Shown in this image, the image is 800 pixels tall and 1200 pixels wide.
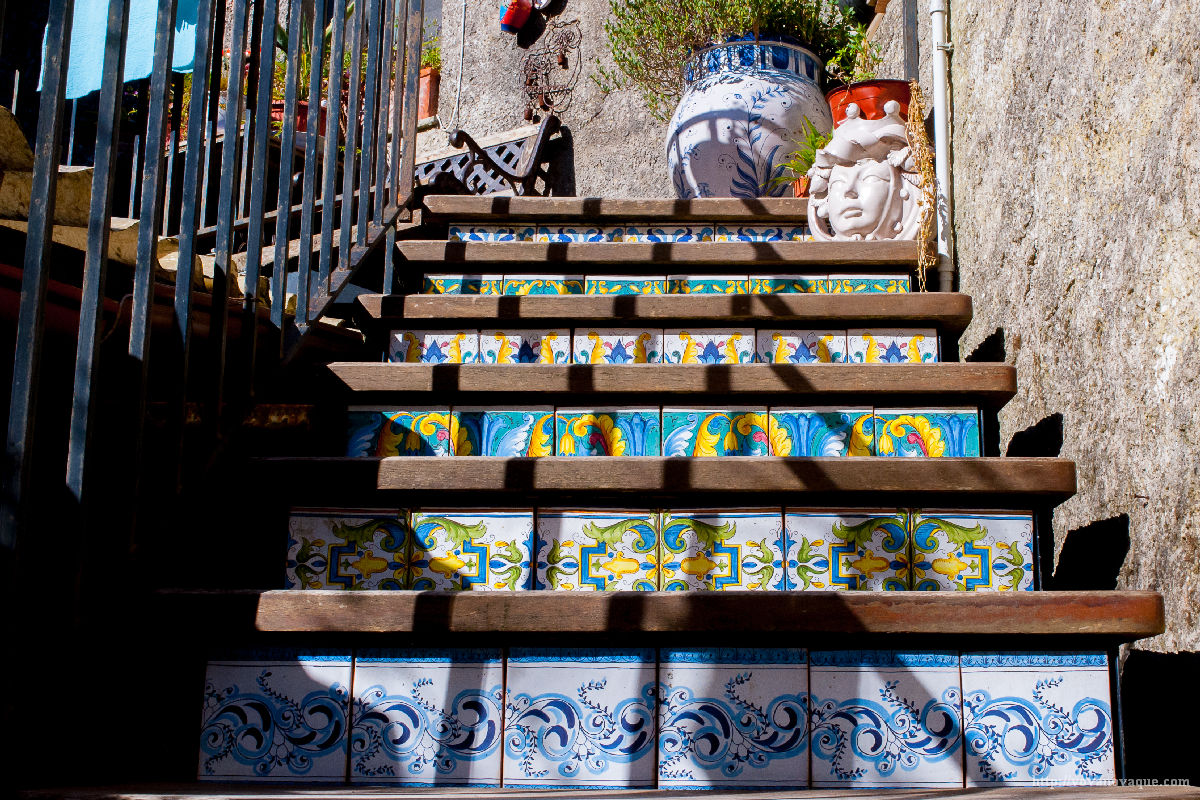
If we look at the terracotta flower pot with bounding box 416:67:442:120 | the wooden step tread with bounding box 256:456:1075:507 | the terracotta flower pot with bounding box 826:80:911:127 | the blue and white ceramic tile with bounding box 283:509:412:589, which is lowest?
the blue and white ceramic tile with bounding box 283:509:412:589

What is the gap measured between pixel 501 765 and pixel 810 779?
0.36m

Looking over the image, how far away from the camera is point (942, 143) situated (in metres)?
2.50

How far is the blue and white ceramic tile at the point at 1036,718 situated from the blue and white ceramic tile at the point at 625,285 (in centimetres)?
133

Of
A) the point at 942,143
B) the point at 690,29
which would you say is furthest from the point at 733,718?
the point at 690,29

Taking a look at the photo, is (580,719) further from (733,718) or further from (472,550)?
(472,550)

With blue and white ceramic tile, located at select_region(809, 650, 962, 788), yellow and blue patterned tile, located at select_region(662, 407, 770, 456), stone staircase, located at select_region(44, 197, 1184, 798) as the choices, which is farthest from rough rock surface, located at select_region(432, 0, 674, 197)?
blue and white ceramic tile, located at select_region(809, 650, 962, 788)

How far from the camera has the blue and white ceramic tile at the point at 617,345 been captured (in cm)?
211

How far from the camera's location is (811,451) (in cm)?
173

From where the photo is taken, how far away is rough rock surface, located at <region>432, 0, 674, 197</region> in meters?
4.58

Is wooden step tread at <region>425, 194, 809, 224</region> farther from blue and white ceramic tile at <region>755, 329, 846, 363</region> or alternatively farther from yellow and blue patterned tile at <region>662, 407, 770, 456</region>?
yellow and blue patterned tile at <region>662, 407, 770, 456</region>

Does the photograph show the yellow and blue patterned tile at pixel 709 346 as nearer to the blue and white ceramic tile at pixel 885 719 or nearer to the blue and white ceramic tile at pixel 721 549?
the blue and white ceramic tile at pixel 721 549

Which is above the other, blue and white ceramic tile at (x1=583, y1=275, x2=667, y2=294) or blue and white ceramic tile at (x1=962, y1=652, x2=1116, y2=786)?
blue and white ceramic tile at (x1=583, y1=275, x2=667, y2=294)

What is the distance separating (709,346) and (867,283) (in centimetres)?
47

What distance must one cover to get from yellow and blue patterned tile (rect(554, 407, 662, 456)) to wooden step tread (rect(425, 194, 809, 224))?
111cm
